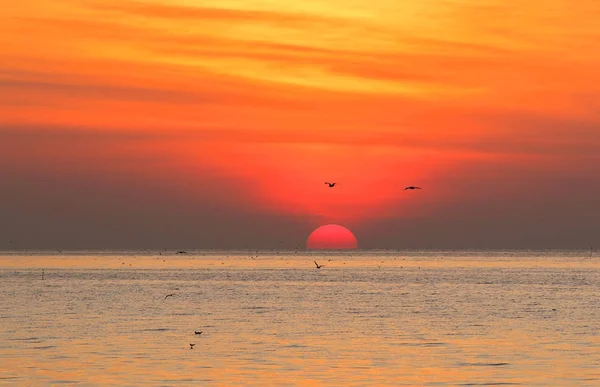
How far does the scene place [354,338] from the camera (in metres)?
59.9

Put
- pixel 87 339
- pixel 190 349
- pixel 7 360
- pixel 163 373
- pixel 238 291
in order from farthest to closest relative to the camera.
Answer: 1. pixel 238 291
2. pixel 87 339
3. pixel 190 349
4. pixel 7 360
5. pixel 163 373

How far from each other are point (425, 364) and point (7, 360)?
799 inches

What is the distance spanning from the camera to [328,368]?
4656cm

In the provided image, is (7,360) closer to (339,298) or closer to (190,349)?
(190,349)

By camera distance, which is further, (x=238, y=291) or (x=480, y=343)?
(x=238, y=291)

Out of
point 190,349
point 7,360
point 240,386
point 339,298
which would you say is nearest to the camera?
point 240,386

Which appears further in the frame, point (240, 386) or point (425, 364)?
point (425, 364)

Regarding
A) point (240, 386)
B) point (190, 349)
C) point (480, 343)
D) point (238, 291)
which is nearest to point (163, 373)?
point (240, 386)

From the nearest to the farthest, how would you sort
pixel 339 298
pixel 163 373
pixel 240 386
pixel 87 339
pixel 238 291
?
pixel 240 386 < pixel 163 373 < pixel 87 339 < pixel 339 298 < pixel 238 291

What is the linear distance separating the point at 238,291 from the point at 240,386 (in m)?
81.8

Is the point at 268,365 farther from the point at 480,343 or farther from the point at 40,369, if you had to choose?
the point at 480,343

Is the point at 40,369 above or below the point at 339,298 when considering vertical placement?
below

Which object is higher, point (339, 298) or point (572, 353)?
point (339, 298)

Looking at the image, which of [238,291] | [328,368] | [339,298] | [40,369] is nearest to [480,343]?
[328,368]
